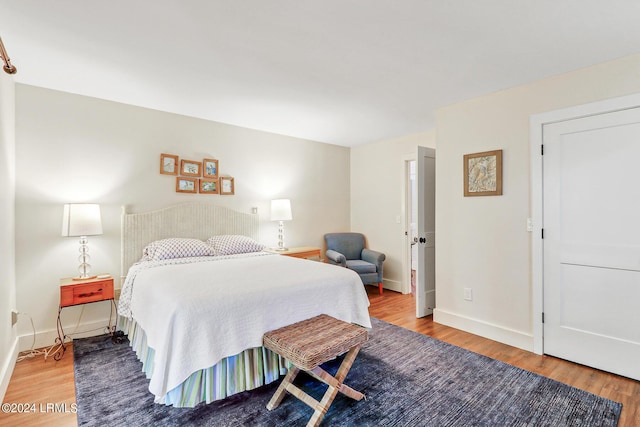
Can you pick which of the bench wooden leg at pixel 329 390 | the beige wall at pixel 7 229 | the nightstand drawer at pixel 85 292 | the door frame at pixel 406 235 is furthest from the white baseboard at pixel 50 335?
the door frame at pixel 406 235

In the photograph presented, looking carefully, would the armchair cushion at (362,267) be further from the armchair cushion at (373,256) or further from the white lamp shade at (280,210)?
the white lamp shade at (280,210)

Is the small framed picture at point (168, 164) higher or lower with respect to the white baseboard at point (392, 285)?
higher

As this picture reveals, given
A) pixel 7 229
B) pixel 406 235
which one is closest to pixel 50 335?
pixel 7 229

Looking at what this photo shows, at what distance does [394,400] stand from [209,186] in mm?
3148

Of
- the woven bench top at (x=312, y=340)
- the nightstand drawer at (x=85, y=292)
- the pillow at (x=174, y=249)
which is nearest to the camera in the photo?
the woven bench top at (x=312, y=340)

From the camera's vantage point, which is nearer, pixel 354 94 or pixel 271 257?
pixel 354 94

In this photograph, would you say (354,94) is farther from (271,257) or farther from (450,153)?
(271,257)

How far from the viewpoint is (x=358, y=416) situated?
1.87 meters

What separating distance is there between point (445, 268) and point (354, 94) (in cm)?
215

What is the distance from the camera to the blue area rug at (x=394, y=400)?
1.84 metres

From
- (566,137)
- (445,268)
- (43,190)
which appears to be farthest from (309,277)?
(43,190)

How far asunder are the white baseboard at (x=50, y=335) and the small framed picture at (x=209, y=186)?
175 centimetres

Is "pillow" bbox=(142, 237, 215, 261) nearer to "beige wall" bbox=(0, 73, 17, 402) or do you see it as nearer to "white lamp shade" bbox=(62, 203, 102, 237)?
"white lamp shade" bbox=(62, 203, 102, 237)

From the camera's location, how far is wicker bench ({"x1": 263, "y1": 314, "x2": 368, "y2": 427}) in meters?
1.72
